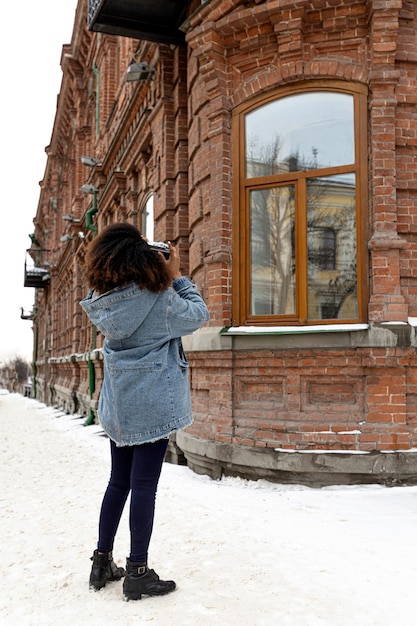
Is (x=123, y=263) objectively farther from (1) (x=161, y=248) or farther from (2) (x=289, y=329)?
(2) (x=289, y=329)

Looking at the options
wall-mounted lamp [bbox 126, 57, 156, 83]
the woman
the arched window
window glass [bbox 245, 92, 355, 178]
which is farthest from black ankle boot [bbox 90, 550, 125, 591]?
wall-mounted lamp [bbox 126, 57, 156, 83]

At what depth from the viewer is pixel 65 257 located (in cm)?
2309

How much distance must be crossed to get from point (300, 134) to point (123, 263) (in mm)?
3835

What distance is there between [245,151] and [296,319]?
1978mm

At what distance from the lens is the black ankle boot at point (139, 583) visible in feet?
9.22

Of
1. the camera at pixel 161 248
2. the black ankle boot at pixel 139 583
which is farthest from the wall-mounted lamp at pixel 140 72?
the black ankle boot at pixel 139 583

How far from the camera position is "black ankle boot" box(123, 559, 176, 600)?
111 inches

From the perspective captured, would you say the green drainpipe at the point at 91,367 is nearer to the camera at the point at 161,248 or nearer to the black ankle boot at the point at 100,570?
the black ankle boot at the point at 100,570

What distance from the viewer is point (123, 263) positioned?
9.47ft

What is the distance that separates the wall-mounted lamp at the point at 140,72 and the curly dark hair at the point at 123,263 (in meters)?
6.28

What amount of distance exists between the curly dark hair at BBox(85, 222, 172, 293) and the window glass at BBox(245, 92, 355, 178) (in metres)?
3.46

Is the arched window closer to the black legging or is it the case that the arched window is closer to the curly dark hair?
the curly dark hair

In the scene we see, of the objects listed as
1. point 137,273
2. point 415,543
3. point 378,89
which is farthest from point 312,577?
point 378,89

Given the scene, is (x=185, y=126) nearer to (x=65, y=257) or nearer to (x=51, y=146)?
(x=65, y=257)
